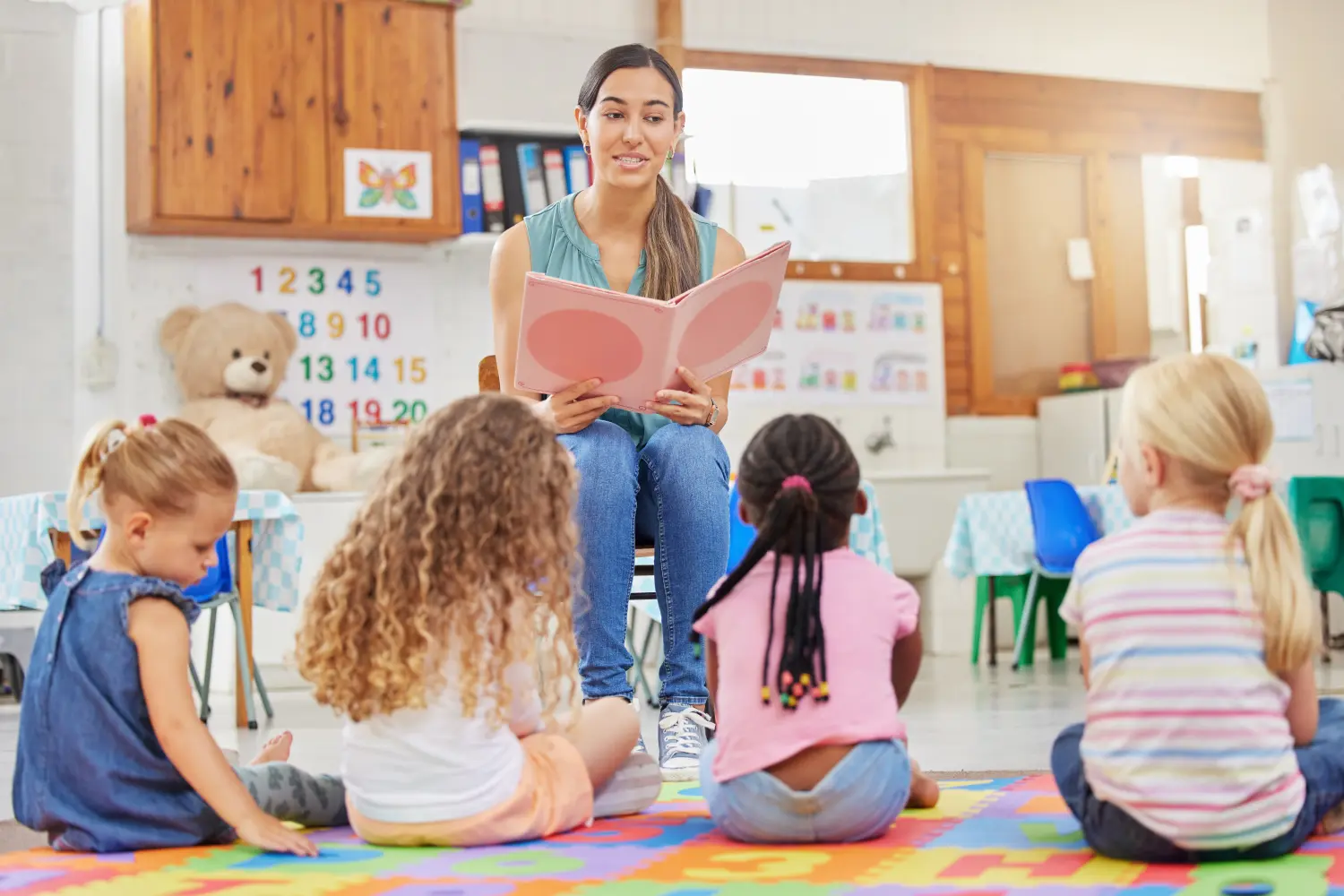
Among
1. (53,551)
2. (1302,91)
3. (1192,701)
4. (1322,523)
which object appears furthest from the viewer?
(1302,91)

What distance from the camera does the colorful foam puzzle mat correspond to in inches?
49.7

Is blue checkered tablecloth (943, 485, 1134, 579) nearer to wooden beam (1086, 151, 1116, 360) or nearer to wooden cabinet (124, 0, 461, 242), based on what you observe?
wooden beam (1086, 151, 1116, 360)

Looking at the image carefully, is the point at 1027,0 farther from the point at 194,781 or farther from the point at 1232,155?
the point at 194,781

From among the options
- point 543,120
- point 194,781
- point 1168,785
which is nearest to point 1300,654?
point 1168,785

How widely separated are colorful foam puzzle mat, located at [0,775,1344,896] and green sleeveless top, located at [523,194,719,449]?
2.90ft

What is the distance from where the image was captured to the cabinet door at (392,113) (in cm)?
455

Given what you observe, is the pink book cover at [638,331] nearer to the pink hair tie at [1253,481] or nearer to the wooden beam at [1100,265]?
the pink hair tie at [1253,481]

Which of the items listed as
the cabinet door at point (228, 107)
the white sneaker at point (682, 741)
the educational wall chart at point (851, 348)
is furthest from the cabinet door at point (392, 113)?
the white sneaker at point (682, 741)

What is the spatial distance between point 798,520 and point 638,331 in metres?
0.51

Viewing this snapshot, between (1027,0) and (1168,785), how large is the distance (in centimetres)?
491

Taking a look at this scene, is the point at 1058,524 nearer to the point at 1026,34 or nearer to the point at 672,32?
the point at 672,32

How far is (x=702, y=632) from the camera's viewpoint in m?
1.58

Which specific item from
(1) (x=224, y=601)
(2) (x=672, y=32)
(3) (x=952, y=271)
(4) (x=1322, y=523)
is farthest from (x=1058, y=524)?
(1) (x=224, y=601)

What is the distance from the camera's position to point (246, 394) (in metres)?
4.54
